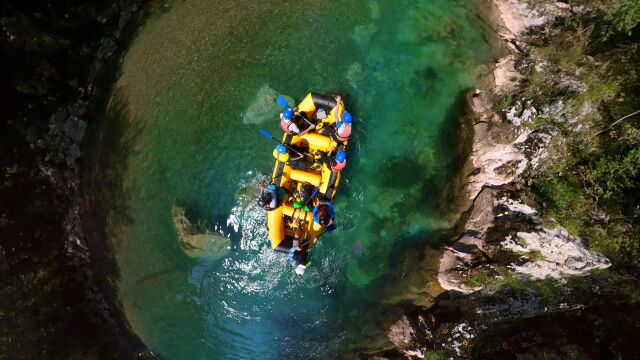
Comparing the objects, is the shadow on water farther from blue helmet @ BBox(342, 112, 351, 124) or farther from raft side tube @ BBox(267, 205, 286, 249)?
blue helmet @ BBox(342, 112, 351, 124)

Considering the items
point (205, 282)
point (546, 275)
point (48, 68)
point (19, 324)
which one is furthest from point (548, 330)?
point (48, 68)

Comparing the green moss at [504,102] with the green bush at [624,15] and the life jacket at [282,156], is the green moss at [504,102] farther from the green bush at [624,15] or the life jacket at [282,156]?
the life jacket at [282,156]

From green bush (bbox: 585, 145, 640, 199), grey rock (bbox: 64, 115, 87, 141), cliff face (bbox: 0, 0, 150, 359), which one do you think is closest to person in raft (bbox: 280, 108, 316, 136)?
cliff face (bbox: 0, 0, 150, 359)

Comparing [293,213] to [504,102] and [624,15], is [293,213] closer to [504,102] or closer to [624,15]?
[504,102]

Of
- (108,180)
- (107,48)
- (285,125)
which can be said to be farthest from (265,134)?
(107,48)

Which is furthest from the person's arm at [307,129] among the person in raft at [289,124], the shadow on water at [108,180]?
the shadow on water at [108,180]
